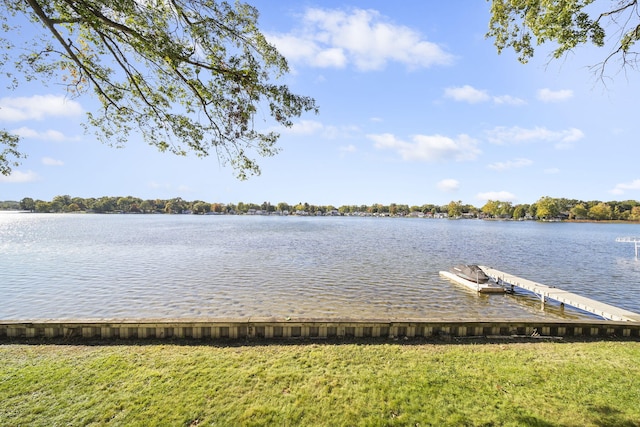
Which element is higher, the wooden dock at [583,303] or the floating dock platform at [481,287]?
the wooden dock at [583,303]

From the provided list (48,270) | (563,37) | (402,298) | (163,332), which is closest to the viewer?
(563,37)

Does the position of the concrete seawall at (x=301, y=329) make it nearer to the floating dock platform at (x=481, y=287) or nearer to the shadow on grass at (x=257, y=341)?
the shadow on grass at (x=257, y=341)

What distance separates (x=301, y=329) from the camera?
26.9ft

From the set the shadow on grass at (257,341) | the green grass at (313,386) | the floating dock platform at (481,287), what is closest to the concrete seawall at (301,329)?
the shadow on grass at (257,341)

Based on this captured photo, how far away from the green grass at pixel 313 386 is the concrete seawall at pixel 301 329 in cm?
62

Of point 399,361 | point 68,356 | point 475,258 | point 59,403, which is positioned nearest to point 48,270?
point 68,356

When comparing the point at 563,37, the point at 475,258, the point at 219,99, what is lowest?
the point at 475,258

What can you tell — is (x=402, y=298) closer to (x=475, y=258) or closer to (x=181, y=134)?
(x=181, y=134)

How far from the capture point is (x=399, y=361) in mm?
6559

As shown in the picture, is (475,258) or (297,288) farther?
(475,258)

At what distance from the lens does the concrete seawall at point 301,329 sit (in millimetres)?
7789

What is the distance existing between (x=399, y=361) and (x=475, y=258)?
28.6 metres

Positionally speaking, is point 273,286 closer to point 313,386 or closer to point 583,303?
point 313,386

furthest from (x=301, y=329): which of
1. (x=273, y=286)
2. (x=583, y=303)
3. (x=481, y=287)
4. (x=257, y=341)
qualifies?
(x=481, y=287)
